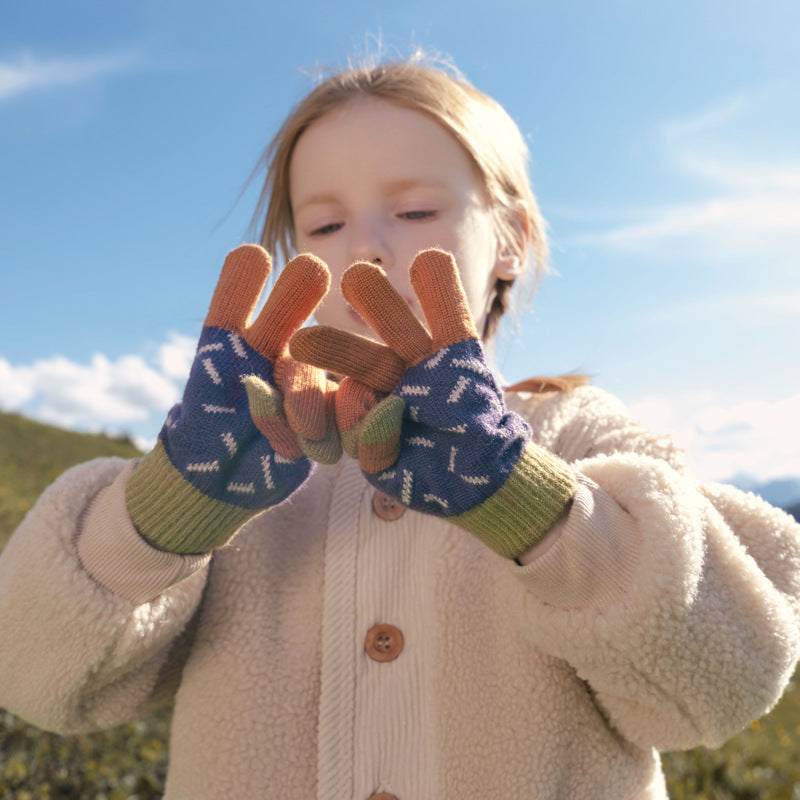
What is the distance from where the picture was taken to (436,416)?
1147mm

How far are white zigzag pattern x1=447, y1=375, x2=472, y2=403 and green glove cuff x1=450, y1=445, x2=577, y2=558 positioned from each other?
0.16 m

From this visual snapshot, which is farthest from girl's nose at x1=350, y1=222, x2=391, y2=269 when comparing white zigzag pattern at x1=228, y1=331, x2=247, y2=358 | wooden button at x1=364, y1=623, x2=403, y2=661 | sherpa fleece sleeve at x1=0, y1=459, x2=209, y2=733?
wooden button at x1=364, y1=623, x2=403, y2=661

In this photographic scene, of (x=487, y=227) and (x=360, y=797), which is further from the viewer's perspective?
(x=487, y=227)

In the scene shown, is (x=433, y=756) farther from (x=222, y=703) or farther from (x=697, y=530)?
(x=697, y=530)

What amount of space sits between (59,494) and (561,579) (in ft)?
3.40

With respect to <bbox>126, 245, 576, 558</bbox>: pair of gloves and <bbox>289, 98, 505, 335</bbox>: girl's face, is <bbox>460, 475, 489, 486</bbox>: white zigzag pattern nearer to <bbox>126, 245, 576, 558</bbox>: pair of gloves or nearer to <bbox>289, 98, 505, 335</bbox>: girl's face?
<bbox>126, 245, 576, 558</bbox>: pair of gloves

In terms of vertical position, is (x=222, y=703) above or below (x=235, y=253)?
below

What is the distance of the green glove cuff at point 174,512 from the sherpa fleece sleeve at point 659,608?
0.54 m

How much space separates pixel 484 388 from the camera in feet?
3.88

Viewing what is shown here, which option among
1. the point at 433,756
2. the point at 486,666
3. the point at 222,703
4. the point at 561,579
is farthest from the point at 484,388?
the point at 222,703

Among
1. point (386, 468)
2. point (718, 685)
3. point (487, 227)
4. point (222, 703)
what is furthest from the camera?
point (487, 227)

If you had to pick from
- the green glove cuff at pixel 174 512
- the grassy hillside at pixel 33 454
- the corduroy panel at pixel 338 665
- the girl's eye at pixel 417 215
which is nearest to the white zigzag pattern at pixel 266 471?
the green glove cuff at pixel 174 512

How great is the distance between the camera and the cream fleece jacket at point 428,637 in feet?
4.19

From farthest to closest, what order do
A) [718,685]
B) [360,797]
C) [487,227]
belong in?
1. [487,227]
2. [360,797]
3. [718,685]
